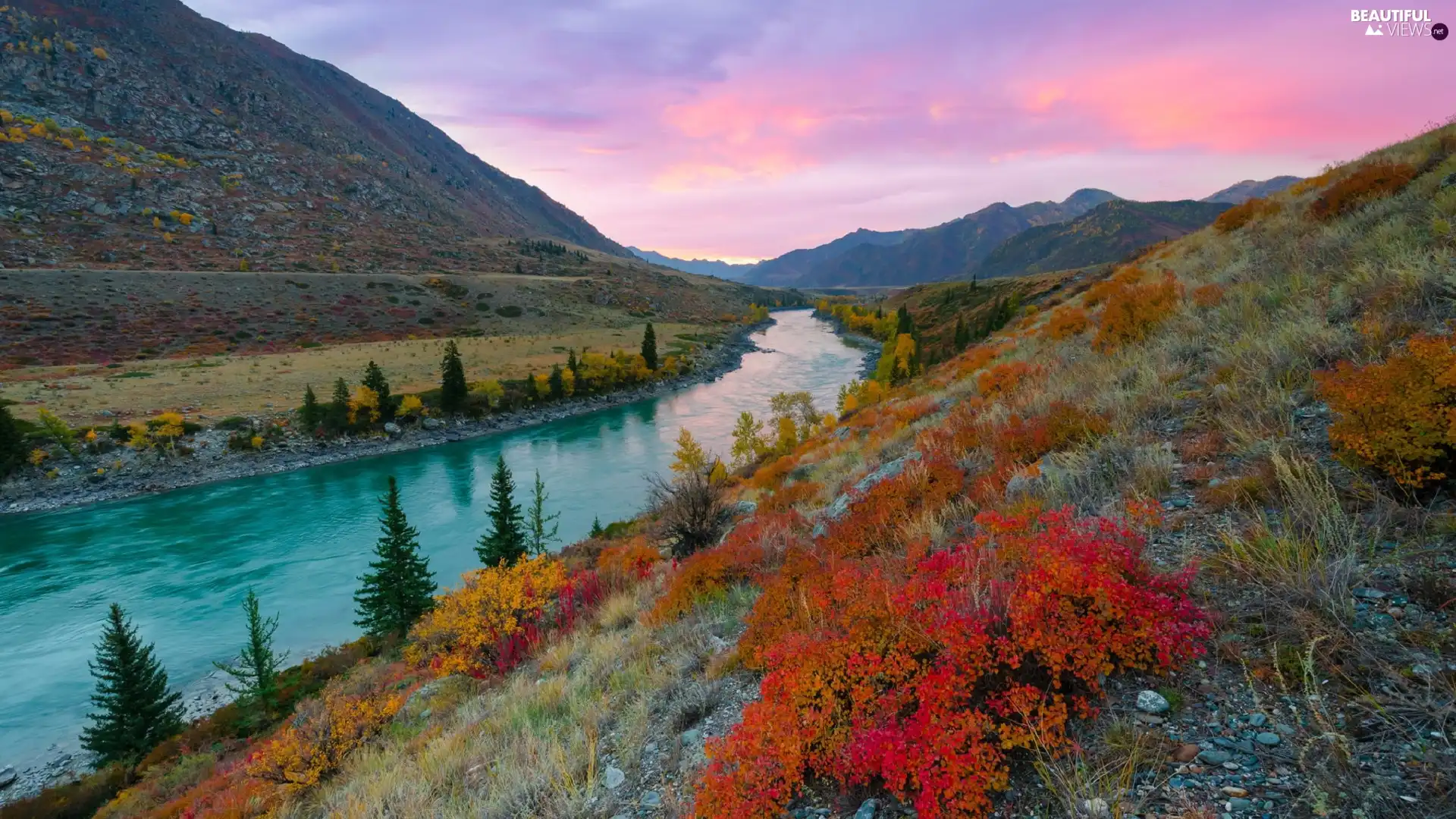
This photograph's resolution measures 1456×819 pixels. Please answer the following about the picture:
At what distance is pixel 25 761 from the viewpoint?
696 inches

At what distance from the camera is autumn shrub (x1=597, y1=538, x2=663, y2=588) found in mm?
12990

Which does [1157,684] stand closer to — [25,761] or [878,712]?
[878,712]

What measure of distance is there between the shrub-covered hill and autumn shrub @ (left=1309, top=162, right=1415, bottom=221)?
5.90 ft

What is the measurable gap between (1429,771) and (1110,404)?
6.04 metres

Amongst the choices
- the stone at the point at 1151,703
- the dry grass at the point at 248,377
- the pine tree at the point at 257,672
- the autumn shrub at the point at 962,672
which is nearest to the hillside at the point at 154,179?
the dry grass at the point at 248,377

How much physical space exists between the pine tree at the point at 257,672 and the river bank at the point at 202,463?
90.2 ft

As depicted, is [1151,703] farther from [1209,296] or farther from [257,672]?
[257,672]

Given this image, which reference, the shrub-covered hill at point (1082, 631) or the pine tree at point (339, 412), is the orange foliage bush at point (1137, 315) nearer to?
the shrub-covered hill at point (1082, 631)

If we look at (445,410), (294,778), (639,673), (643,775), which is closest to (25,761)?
(294,778)

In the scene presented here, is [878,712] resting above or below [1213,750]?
below

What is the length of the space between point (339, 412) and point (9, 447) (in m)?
18.2

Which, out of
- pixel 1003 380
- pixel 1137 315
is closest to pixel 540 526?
pixel 1003 380

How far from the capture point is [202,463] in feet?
137

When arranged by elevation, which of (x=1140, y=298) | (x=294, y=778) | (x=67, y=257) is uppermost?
(x=67, y=257)
